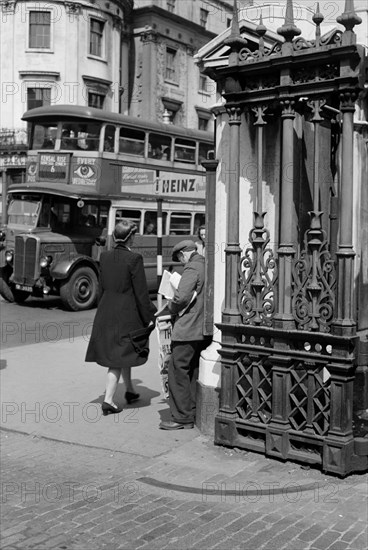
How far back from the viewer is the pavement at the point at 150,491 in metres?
4.36

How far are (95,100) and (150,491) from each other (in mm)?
36208

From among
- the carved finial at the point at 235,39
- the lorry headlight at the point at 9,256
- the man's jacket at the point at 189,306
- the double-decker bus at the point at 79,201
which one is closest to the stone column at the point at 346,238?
the carved finial at the point at 235,39

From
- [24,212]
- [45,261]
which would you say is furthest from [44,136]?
[45,261]

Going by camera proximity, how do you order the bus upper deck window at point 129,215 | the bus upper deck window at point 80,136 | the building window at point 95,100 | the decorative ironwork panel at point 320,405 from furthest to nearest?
1. the building window at point 95,100
2. the bus upper deck window at point 80,136
3. the bus upper deck window at point 129,215
4. the decorative ironwork panel at point 320,405

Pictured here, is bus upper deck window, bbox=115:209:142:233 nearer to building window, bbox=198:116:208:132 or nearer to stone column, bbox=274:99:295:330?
stone column, bbox=274:99:295:330

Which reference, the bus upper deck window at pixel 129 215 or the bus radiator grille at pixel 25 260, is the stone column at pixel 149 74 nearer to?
the bus upper deck window at pixel 129 215

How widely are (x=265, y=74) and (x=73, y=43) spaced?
3455 centimetres

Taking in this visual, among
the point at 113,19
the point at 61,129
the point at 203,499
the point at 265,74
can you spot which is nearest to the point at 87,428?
the point at 203,499

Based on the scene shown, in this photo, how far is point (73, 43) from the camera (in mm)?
38000

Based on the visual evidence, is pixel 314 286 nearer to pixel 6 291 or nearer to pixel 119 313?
pixel 119 313

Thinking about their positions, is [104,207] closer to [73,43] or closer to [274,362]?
[274,362]

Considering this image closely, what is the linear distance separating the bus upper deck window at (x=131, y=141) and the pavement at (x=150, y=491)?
12510mm

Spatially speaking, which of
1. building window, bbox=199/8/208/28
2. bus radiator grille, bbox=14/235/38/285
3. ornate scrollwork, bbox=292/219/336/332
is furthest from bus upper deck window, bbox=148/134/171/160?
building window, bbox=199/8/208/28

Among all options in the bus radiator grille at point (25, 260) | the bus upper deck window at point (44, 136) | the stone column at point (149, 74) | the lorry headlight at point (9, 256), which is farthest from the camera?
the stone column at point (149, 74)
